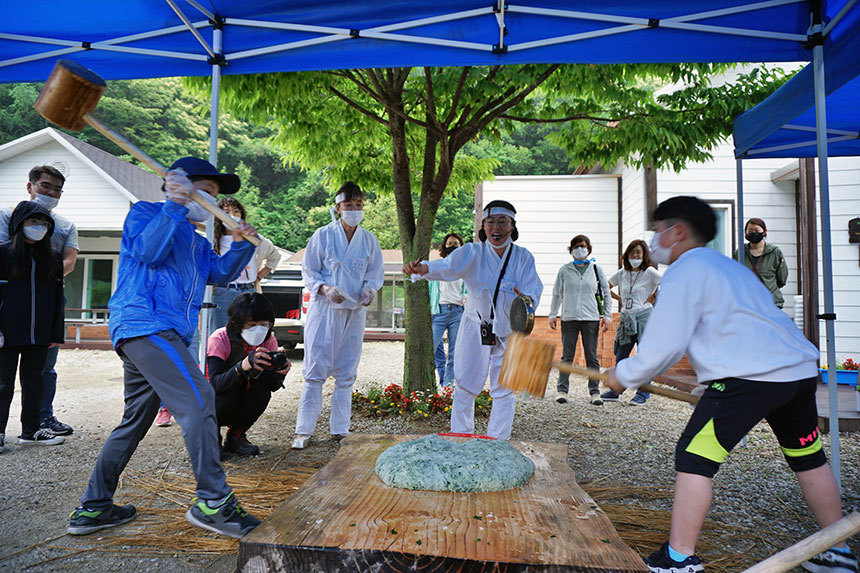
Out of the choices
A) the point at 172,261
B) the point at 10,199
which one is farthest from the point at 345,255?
the point at 10,199

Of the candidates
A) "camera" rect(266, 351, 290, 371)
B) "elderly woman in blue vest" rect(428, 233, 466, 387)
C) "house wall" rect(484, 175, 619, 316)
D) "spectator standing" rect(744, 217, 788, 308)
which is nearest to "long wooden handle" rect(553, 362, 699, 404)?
"camera" rect(266, 351, 290, 371)

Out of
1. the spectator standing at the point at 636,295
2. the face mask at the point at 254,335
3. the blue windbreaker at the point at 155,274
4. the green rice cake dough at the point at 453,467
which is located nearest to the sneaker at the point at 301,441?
the face mask at the point at 254,335

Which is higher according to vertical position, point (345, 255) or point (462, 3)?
point (462, 3)

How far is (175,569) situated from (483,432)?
325 cm

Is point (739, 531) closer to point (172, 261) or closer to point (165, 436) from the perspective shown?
point (172, 261)

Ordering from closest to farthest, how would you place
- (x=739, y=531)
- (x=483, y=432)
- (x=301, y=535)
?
(x=301, y=535), (x=739, y=531), (x=483, y=432)

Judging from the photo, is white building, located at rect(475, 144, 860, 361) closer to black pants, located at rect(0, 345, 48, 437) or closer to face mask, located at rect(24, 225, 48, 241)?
face mask, located at rect(24, 225, 48, 241)

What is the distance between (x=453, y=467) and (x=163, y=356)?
1497mm

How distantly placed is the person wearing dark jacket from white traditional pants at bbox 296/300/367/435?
210 centimetres

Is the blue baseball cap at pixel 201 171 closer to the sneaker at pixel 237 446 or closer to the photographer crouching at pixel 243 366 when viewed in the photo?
the photographer crouching at pixel 243 366

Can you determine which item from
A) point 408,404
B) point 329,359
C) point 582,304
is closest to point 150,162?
point 329,359

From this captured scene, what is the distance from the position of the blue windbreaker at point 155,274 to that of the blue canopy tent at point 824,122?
3818 mm

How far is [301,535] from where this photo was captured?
1891 millimetres

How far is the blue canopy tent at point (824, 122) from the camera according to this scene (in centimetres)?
346
